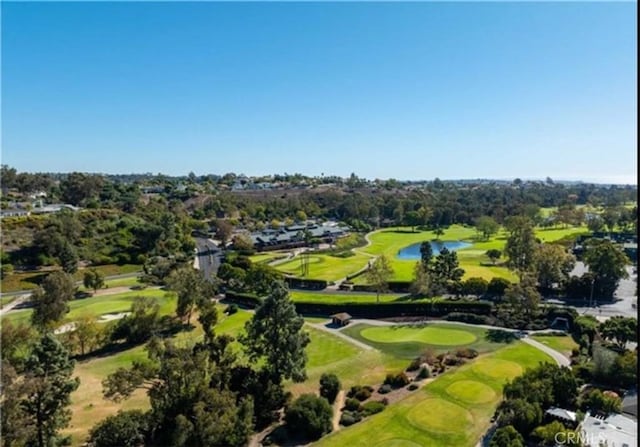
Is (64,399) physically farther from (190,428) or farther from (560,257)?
(560,257)

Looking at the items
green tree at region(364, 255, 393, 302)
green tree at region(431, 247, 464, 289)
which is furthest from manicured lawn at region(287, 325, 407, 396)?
green tree at region(431, 247, 464, 289)

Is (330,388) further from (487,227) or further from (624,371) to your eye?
(487,227)

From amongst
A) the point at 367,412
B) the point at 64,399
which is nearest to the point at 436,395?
the point at 367,412

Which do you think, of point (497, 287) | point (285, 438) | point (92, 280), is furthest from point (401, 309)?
point (92, 280)

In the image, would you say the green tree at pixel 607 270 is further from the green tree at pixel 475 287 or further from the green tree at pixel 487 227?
the green tree at pixel 487 227

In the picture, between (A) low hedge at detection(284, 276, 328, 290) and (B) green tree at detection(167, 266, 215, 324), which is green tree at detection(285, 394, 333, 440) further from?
(A) low hedge at detection(284, 276, 328, 290)

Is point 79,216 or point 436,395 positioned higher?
point 79,216

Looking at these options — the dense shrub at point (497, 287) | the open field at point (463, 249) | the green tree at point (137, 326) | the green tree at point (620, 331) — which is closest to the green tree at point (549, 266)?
the dense shrub at point (497, 287)

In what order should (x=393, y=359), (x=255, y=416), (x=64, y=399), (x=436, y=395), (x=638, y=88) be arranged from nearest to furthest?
(x=638, y=88)
(x=64, y=399)
(x=255, y=416)
(x=436, y=395)
(x=393, y=359)
